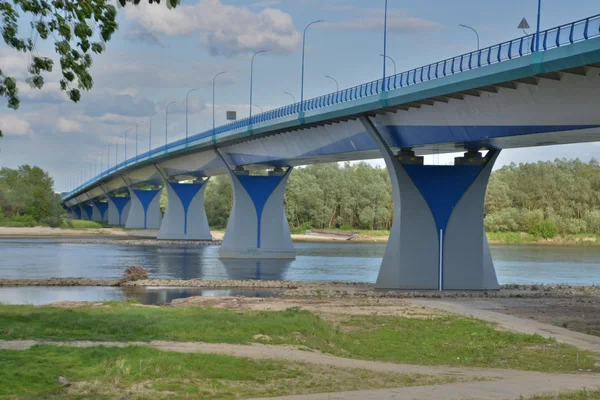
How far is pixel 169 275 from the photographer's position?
6562 centimetres

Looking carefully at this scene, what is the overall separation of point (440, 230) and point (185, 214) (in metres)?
79.5

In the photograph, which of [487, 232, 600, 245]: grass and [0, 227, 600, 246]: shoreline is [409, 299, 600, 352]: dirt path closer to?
[0, 227, 600, 246]: shoreline

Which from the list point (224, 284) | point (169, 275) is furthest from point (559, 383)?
point (169, 275)

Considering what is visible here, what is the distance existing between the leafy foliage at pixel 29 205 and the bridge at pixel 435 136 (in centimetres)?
Result: 8320

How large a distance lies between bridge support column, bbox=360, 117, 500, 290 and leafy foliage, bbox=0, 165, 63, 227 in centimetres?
11854

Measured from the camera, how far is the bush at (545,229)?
136375 mm

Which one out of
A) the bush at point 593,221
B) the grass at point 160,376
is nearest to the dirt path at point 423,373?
the grass at point 160,376

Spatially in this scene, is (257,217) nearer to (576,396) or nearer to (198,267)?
(198,267)

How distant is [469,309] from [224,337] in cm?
1675

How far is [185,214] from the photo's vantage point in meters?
126

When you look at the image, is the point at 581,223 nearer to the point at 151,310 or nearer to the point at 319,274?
the point at 319,274

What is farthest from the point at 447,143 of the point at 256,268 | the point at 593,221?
the point at 593,221

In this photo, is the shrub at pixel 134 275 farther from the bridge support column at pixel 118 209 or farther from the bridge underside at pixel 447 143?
the bridge support column at pixel 118 209

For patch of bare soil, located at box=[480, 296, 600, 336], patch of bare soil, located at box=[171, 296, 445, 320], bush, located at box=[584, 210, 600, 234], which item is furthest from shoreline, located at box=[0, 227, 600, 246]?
patch of bare soil, located at box=[480, 296, 600, 336]
